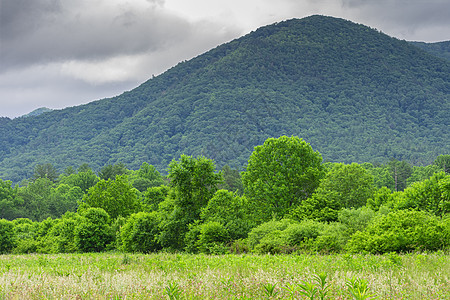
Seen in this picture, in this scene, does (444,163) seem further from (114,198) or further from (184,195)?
(184,195)

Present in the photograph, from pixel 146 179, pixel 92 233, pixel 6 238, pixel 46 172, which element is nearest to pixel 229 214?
pixel 92 233

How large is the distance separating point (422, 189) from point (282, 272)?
59.7 ft

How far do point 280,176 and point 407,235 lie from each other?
2172 cm

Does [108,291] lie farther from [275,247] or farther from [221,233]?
[221,233]

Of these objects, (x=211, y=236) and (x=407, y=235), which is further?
(x=211, y=236)

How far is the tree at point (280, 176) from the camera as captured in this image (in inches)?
1479

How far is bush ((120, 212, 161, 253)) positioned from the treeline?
0.09m

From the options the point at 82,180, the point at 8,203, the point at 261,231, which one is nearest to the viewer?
the point at 261,231

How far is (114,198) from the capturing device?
53094mm

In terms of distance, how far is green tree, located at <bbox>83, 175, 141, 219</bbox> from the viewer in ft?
174

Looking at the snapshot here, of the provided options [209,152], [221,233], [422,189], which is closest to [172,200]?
[221,233]

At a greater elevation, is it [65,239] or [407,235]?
[407,235]

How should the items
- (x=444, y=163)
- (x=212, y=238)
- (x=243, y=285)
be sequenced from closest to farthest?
1. (x=243, y=285)
2. (x=212, y=238)
3. (x=444, y=163)

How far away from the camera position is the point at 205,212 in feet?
103
